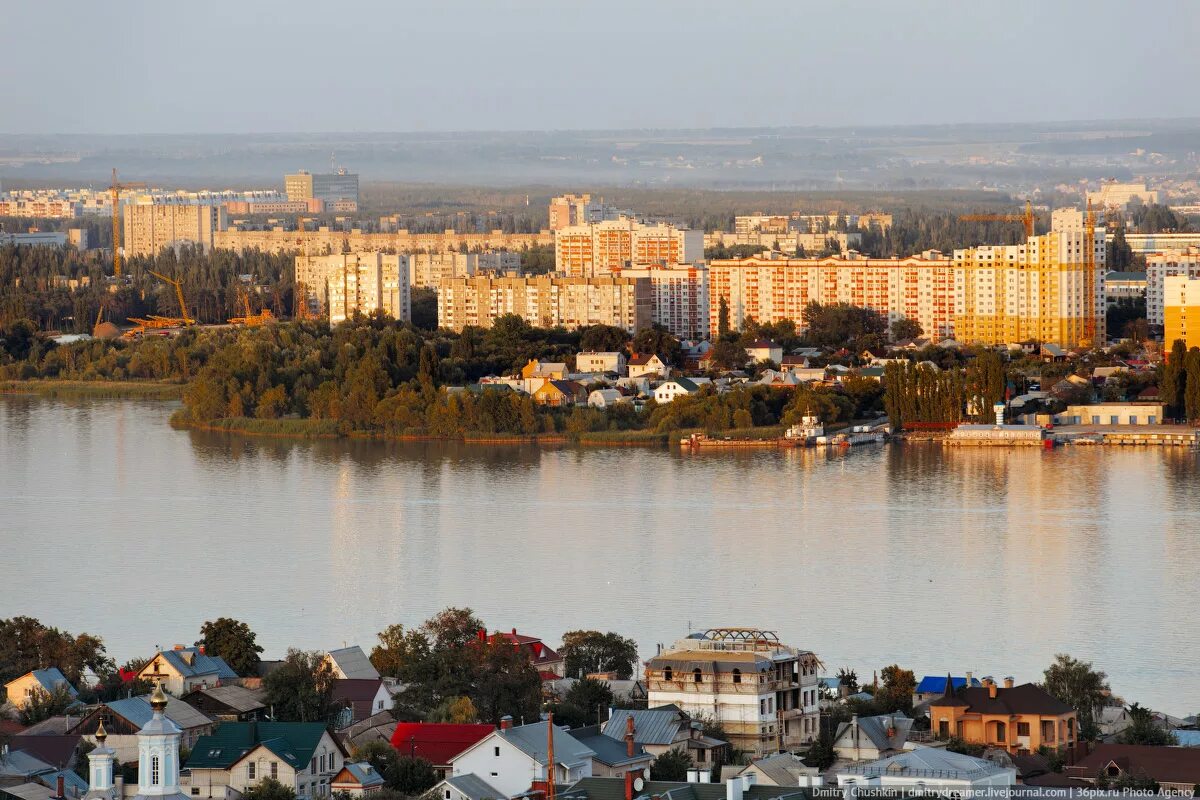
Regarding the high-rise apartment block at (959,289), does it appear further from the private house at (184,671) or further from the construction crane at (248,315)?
the private house at (184,671)

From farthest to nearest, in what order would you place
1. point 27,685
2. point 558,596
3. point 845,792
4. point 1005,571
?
point 1005,571 < point 558,596 < point 27,685 < point 845,792

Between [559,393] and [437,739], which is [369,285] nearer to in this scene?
[559,393]

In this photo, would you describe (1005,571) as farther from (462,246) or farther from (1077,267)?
(462,246)

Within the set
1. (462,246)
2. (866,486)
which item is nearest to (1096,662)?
(866,486)

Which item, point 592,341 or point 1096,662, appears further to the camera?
point 592,341

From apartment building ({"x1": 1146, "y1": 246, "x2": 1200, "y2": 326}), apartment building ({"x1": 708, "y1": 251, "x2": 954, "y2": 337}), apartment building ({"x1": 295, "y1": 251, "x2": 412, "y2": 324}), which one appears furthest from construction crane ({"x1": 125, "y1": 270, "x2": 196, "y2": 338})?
apartment building ({"x1": 1146, "y1": 246, "x2": 1200, "y2": 326})

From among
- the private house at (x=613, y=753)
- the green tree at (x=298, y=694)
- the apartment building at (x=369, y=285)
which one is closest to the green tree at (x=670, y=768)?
the private house at (x=613, y=753)
